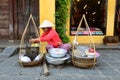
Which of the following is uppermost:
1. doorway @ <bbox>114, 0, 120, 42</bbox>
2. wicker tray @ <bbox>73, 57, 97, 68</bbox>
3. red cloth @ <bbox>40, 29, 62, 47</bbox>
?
doorway @ <bbox>114, 0, 120, 42</bbox>

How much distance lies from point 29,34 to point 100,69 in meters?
3.74

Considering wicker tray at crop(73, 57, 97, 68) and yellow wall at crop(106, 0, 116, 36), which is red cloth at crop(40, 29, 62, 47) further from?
yellow wall at crop(106, 0, 116, 36)

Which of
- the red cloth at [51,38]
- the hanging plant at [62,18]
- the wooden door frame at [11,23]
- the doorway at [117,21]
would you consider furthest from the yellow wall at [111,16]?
the wooden door frame at [11,23]

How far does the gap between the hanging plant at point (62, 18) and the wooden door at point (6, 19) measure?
1.93 meters

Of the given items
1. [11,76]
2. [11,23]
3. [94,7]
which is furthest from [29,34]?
[11,76]

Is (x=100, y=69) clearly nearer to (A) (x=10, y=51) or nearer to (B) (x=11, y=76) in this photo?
(B) (x=11, y=76)

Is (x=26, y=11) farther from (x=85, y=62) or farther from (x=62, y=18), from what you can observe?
(x=85, y=62)

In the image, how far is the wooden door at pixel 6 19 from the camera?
879 centimetres

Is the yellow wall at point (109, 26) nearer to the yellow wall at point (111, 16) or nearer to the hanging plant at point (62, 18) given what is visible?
the yellow wall at point (111, 16)

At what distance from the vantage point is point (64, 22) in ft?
26.0

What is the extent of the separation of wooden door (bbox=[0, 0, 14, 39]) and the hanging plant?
1.93 metres

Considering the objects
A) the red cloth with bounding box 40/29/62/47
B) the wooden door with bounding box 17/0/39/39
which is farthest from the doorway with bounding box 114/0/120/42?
the red cloth with bounding box 40/29/62/47

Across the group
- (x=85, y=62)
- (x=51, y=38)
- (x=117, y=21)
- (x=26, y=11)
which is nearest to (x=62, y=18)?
(x=26, y=11)

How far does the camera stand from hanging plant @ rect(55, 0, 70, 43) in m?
7.80
